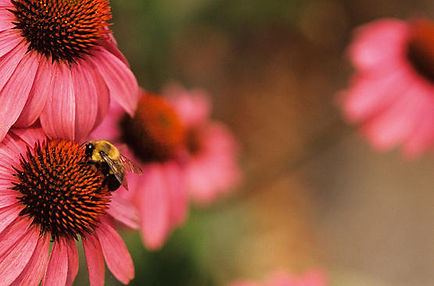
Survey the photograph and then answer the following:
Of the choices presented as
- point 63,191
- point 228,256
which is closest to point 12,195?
point 63,191

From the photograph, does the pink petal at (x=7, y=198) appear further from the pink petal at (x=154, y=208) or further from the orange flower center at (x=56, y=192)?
the pink petal at (x=154, y=208)

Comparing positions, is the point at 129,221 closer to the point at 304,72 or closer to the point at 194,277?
the point at 194,277

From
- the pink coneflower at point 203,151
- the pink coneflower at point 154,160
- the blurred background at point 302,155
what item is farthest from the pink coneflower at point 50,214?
the blurred background at point 302,155

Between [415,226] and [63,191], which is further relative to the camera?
[415,226]

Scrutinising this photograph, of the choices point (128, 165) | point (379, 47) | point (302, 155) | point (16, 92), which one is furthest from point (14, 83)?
point (302, 155)

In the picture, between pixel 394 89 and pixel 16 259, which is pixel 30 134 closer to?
pixel 16 259

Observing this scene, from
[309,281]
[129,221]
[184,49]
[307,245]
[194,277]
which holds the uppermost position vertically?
[129,221]

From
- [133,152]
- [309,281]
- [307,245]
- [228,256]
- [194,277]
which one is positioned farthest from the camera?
[307,245]

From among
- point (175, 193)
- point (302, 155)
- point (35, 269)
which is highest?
point (35, 269)
